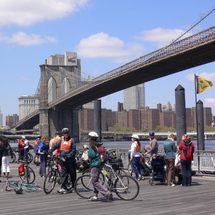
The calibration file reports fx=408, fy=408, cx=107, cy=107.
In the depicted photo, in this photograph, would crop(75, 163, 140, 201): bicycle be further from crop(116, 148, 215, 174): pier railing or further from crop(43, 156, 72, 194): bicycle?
crop(116, 148, 215, 174): pier railing

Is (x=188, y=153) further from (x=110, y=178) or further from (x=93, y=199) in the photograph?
A: (x=93, y=199)

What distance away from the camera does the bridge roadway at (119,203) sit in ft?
25.2

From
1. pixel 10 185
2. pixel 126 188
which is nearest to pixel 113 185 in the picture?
pixel 126 188

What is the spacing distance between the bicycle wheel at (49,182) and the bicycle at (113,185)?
41.4 inches

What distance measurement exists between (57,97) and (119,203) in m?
79.2

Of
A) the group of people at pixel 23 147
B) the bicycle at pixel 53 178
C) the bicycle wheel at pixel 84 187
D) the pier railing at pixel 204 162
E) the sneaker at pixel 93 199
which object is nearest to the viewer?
the sneaker at pixel 93 199

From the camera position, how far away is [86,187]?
9.69m

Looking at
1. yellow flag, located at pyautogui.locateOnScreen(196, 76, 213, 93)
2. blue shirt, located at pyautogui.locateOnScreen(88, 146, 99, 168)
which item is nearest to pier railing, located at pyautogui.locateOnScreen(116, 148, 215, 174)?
blue shirt, located at pyautogui.locateOnScreen(88, 146, 99, 168)

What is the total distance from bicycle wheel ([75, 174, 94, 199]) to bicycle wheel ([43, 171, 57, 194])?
1037 mm

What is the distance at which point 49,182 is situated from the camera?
1053 cm

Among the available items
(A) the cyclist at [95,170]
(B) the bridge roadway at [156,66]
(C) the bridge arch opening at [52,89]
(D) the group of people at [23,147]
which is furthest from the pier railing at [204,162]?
(C) the bridge arch opening at [52,89]

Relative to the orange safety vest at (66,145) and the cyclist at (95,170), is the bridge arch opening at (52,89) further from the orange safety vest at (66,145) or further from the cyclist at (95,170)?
the cyclist at (95,170)

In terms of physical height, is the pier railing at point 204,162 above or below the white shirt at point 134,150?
below

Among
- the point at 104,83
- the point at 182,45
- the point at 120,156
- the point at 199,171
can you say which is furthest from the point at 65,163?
the point at 104,83
